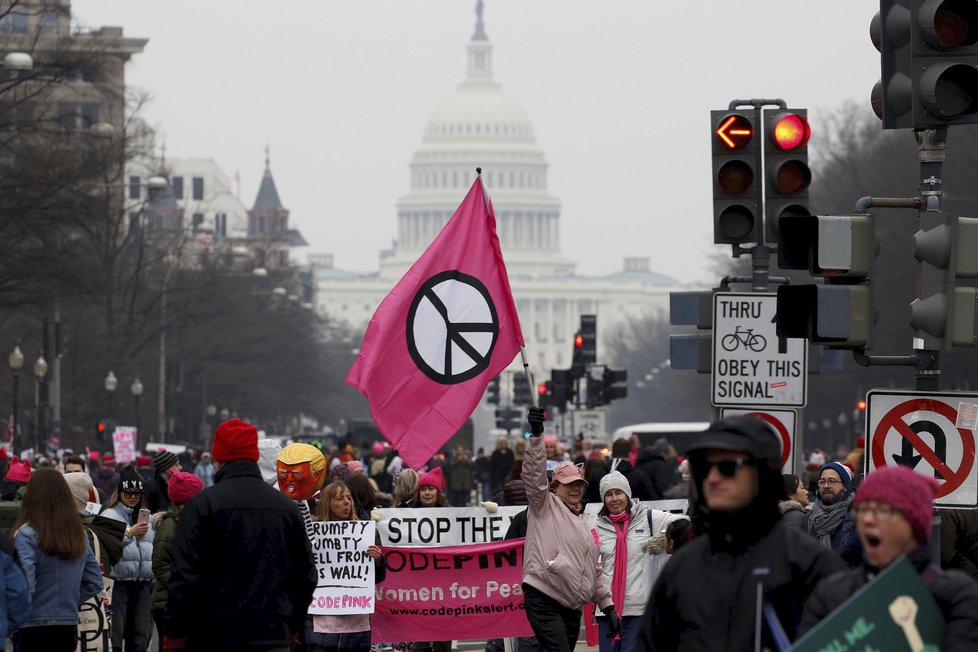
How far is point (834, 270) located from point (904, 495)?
423 cm

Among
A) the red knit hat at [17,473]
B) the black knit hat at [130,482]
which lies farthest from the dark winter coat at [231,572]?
the red knit hat at [17,473]

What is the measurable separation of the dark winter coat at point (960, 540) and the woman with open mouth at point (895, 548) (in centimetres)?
491

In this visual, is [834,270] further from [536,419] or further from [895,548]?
[895,548]

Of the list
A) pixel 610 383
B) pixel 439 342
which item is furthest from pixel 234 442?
pixel 610 383

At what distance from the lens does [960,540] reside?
11.0 metres

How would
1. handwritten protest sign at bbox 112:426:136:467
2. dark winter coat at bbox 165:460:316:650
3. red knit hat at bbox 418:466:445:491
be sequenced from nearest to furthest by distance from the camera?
1. dark winter coat at bbox 165:460:316:650
2. red knit hat at bbox 418:466:445:491
3. handwritten protest sign at bbox 112:426:136:467

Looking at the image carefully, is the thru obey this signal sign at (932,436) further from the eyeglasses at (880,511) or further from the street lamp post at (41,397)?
the street lamp post at (41,397)

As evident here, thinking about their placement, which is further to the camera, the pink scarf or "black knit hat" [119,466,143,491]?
"black knit hat" [119,466,143,491]

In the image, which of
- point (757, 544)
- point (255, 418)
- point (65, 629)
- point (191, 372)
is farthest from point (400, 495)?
point (255, 418)

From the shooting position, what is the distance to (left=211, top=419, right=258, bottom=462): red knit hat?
368 inches

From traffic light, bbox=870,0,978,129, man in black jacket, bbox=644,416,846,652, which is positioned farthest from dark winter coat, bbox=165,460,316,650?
traffic light, bbox=870,0,978,129

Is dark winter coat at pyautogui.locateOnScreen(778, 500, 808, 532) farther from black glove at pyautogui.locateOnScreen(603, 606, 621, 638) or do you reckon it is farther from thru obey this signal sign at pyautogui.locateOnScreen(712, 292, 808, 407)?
black glove at pyautogui.locateOnScreen(603, 606, 621, 638)

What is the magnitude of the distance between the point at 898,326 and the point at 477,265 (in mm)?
46062

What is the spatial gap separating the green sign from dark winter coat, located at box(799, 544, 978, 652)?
65 mm
